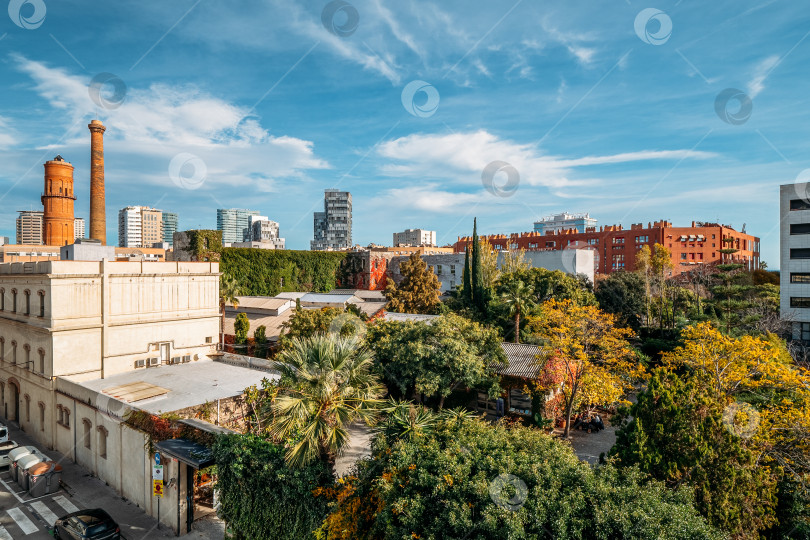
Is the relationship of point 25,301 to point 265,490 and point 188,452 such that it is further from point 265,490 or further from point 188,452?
point 265,490

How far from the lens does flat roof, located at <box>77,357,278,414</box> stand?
17672 millimetres

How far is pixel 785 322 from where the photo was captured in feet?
116

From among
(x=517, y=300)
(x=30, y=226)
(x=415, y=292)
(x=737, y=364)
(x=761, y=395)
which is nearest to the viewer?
(x=737, y=364)

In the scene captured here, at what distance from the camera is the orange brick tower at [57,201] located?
2275 inches

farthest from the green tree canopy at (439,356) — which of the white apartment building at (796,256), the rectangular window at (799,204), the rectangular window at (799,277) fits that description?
the rectangular window at (799,204)

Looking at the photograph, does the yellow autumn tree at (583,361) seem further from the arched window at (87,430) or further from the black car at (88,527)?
the arched window at (87,430)

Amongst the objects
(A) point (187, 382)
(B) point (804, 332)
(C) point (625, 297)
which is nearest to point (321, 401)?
(A) point (187, 382)

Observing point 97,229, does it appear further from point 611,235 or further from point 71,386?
point 611,235

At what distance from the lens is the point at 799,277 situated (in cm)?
3728

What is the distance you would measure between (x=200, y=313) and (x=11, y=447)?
10471 millimetres

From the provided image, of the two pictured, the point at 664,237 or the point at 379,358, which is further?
the point at 664,237

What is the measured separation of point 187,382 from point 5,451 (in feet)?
29.1

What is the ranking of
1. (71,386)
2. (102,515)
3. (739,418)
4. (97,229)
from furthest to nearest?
(97,229)
(71,386)
(102,515)
(739,418)

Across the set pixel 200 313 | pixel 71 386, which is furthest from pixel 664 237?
pixel 71 386
